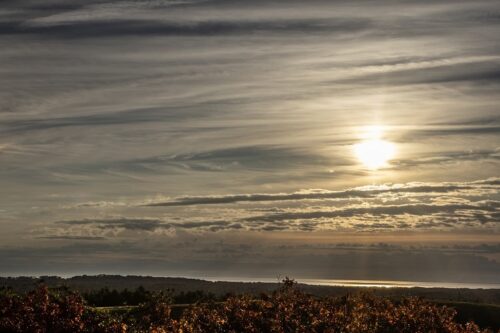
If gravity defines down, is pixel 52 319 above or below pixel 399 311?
below

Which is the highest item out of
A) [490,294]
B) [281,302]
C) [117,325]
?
[490,294]

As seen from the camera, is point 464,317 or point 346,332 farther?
point 464,317

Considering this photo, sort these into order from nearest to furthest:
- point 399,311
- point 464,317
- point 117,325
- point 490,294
Answer: point 117,325 < point 399,311 < point 464,317 < point 490,294

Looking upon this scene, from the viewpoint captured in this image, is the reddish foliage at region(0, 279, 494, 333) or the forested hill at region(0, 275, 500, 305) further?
the forested hill at region(0, 275, 500, 305)

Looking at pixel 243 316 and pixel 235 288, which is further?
pixel 235 288

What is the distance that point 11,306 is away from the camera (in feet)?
80.9

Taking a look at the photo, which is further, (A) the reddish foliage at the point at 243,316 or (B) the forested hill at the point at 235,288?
(B) the forested hill at the point at 235,288

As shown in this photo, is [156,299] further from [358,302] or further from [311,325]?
[358,302]

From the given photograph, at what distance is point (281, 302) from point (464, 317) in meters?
15.8

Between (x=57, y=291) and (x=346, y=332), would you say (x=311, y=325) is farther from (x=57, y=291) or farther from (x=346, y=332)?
(x=57, y=291)

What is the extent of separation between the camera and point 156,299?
30.9 meters

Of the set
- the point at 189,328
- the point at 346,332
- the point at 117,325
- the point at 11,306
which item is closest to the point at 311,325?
the point at 346,332

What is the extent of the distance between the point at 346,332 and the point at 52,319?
1149 centimetres

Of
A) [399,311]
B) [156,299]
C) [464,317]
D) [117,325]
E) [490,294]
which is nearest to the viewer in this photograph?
[117,325]
